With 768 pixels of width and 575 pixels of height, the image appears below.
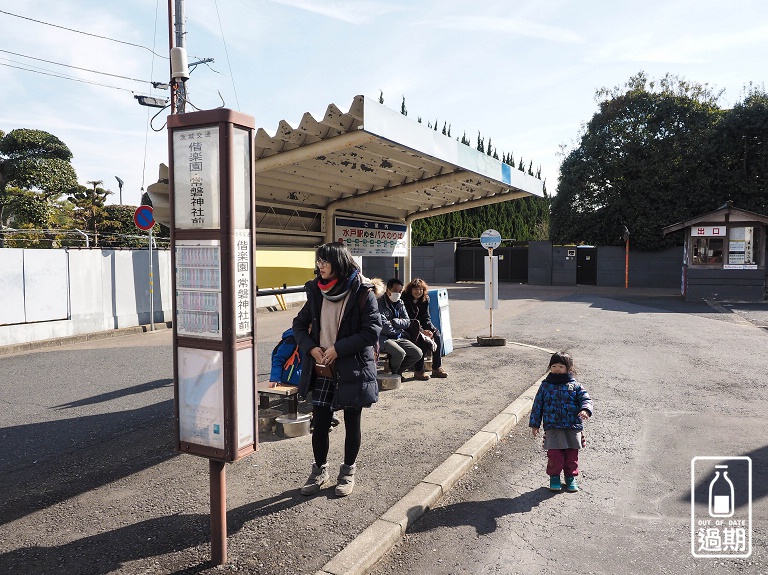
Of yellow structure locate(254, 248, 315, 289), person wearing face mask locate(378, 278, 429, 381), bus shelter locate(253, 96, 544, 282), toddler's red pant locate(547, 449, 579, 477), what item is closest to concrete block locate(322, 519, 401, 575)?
toddler's red pant locate(547, 449, 579, 477)

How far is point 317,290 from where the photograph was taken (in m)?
3.94

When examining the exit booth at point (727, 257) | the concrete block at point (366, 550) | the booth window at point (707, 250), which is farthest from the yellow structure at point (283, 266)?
the booth window at point (707, 250)

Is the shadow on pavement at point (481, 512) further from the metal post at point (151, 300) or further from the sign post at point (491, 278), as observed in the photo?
the metal post at point (151, 300)

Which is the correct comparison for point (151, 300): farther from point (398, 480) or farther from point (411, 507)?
point (411, 507)

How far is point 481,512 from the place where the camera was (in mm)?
3850

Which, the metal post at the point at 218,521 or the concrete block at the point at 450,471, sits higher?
the metal post at the point at 218,521

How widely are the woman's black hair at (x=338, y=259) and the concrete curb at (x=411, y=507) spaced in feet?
5.20

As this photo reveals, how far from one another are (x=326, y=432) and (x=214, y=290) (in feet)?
5.10

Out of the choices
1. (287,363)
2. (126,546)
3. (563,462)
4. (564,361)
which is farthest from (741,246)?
(126,546)

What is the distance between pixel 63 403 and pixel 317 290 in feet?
14.2

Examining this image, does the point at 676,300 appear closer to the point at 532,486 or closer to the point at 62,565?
the point at 532,486

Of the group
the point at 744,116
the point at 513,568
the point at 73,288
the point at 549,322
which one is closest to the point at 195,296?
the point at 513,568

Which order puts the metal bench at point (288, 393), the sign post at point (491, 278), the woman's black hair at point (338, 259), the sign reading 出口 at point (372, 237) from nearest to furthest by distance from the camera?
the woman's black hair at point (338, 259) < the metal bench at point (288, 393) < the sign reading 出口 at point (372, 237) < the sign post at point (491, 278)

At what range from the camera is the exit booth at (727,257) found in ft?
63.0
